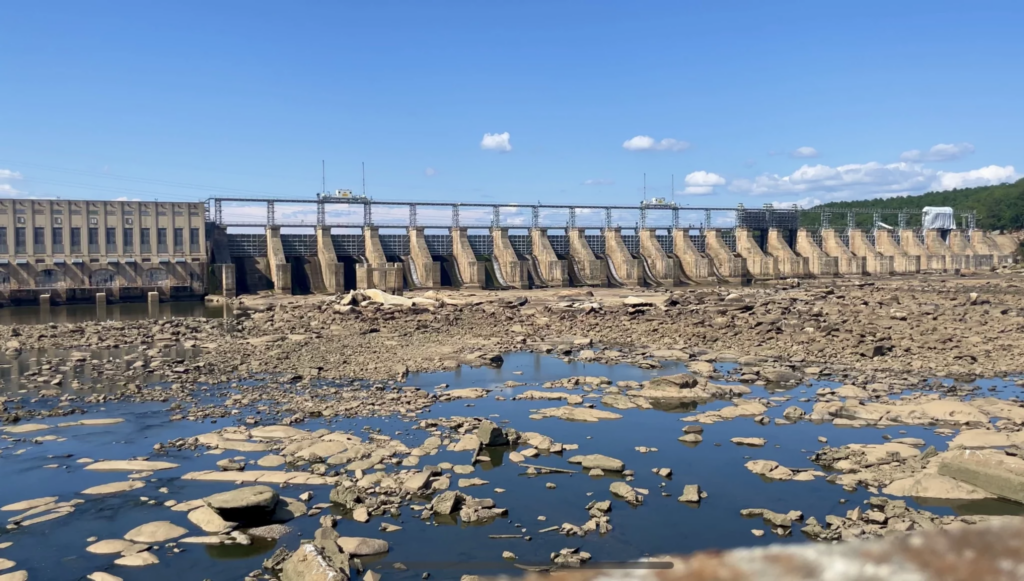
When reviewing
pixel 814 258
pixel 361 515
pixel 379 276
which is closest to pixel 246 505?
pixel 361 515

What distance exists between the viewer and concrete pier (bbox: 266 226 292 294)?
48.6 metres

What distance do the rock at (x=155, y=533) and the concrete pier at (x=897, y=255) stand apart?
75.0 meters

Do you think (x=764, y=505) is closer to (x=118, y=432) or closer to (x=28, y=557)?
(x=28, y=557)

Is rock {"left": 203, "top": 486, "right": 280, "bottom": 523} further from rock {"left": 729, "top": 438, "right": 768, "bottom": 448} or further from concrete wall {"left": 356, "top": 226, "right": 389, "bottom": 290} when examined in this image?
concrete wall {"left": 356, "top": 226, "right": 389, "bottom": 290}

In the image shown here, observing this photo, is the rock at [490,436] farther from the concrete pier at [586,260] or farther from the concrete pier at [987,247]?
the concrete pier at [987,247]

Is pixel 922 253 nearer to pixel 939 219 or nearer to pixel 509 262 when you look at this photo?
pixel 939 219

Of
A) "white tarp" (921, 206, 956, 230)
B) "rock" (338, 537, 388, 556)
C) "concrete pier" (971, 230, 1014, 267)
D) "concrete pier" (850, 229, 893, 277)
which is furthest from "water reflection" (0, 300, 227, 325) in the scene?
"concrete pier" (971, 230, 1014, 267)

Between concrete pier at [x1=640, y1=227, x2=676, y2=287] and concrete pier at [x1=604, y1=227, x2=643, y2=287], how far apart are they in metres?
1.63

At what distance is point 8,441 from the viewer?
1448cm

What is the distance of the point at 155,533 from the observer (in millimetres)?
9719

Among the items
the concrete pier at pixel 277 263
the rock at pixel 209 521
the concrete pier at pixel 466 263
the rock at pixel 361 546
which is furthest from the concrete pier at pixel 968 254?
the rock at pixel 209 521

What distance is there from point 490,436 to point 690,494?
4.09 m

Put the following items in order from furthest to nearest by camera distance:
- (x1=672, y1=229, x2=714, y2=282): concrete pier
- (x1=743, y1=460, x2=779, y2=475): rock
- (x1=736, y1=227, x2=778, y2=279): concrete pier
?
(x1=736, y1=227, x2=778, y2=279): concrete pier, (x1=672, y1=229, x2=714, y2=282): concrete pier, (x1=743, y1=460, x2=779, y2=475): rock

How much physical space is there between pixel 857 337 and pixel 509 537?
19.4 metres
